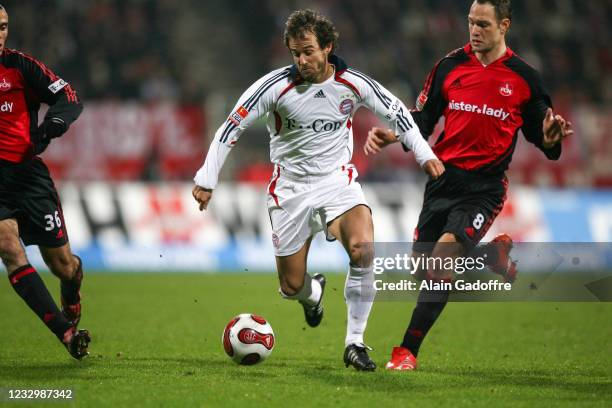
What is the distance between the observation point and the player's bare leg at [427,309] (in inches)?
271

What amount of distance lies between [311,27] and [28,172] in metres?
2.50

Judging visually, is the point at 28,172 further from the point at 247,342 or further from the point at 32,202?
the point at 247,342

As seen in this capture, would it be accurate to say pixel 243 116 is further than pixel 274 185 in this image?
No

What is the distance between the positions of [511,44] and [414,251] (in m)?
15.4

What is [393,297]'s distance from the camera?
8.13 metres

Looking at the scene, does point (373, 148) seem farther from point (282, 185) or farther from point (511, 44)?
point (511, 44)

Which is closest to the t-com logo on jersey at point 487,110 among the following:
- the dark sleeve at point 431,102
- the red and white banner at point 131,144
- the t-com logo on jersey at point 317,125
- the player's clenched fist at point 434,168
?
the dark sleeve at point 431,102

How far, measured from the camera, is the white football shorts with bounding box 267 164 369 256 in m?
7.17

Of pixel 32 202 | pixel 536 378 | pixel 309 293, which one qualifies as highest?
pixel 32 202

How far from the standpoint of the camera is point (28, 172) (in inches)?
282

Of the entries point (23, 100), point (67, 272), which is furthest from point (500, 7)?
point (67, 272)

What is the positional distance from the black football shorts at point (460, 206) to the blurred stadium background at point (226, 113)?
7.75 metres

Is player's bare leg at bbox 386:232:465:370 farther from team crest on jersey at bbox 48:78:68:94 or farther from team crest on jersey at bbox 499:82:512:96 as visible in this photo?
team crest on jersey at bbox 48:78:68:94

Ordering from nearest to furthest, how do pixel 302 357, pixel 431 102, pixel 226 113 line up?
pixel 431 102 → pixel 302 357 → pixel 226 113
